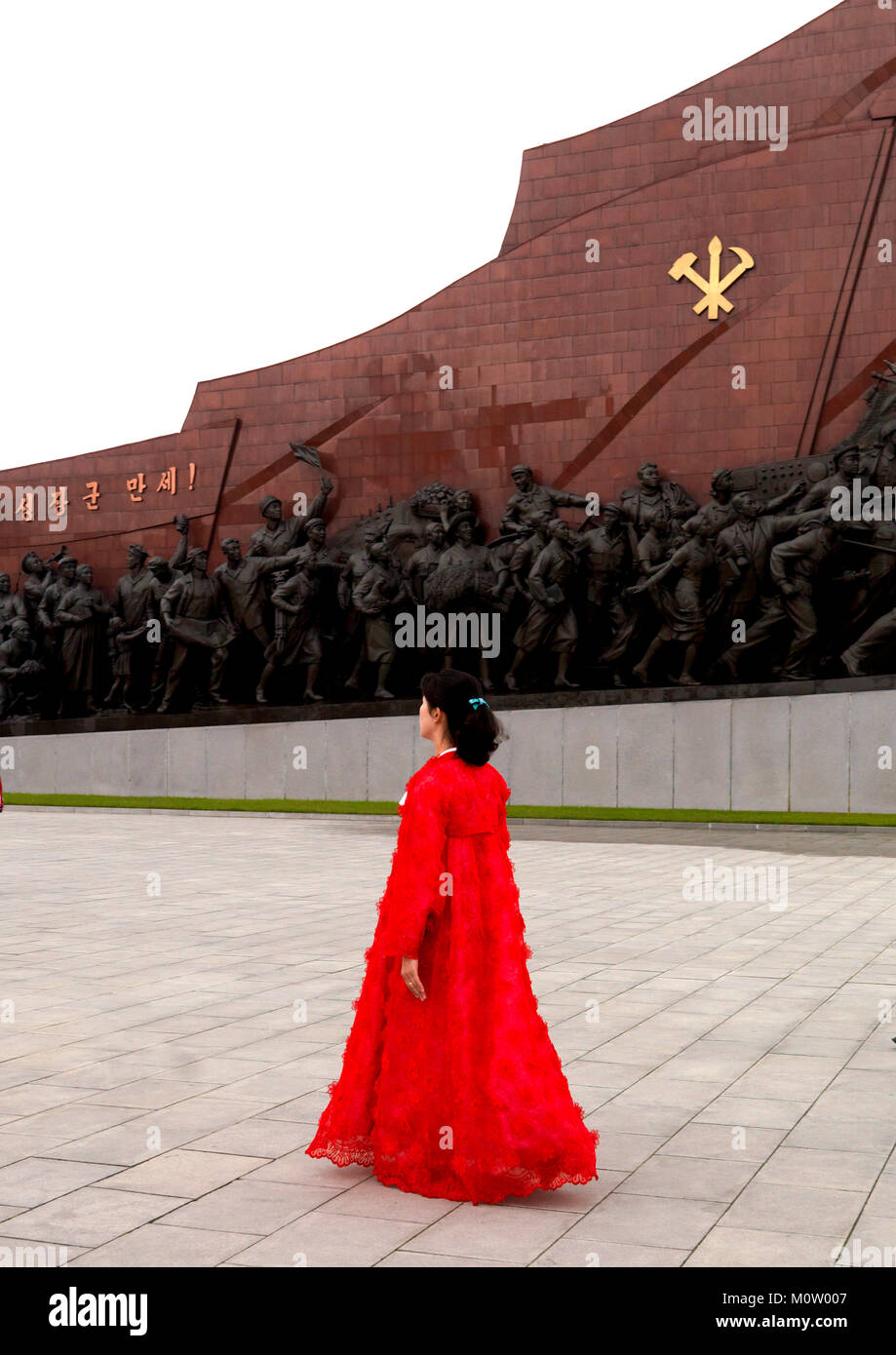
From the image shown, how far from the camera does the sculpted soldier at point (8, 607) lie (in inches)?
856

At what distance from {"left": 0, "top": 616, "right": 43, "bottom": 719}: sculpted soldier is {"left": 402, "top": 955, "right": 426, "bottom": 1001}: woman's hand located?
1871 cm

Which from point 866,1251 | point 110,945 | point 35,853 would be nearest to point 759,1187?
point 866,1251

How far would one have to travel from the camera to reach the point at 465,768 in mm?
3797

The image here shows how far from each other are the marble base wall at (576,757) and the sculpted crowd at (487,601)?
460 mm

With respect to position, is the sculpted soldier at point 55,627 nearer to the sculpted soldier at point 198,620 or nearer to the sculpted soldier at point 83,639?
the sculpted soldier at point 83,639

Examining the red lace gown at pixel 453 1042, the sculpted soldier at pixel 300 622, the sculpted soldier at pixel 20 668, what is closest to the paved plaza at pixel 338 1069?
the red lace gown at pixel 453 1042

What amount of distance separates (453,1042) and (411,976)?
0.20m

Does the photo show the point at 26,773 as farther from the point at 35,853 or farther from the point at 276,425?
the point at 35,853

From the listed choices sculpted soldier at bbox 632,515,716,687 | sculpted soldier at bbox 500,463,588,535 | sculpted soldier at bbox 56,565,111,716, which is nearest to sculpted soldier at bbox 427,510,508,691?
sculpted soldier at bbox 500,463,588,535

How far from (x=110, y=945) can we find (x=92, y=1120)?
3.40 meters

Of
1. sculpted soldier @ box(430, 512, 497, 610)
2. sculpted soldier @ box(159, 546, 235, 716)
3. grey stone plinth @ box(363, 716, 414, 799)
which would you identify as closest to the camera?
sculpted soldier @ box(430, 512, 497, 610)

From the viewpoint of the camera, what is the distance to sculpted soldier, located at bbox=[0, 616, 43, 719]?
21406 mm

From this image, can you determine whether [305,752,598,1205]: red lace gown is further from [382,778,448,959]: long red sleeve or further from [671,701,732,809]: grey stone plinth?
[671,701,732,809]: grey stone plinth

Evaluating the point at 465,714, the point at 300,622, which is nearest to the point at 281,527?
the point at 300,622
